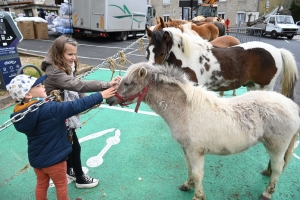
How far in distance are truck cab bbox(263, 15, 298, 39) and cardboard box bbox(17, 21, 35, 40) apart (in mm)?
20339

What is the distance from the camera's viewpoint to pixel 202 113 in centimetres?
224

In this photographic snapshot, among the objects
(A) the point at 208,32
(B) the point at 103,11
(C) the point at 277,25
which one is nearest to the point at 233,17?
(C) the point at 277,25

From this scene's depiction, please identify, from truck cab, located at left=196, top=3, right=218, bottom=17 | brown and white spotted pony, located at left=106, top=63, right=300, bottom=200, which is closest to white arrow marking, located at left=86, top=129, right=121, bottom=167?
brown and white spotted pony, located at left=106, top=63, right=300, bottom=200

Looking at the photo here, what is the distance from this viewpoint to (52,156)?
6.63 ft

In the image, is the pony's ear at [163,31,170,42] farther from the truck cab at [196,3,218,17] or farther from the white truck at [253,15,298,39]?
the white truck at [253,15,298,39]

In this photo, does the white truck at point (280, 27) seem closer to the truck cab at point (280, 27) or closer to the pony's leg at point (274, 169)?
the truck cab at point (280, 27)

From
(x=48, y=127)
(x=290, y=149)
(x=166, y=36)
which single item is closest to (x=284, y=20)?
(x=166, y=36)

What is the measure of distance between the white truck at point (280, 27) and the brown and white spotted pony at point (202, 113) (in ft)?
70.9

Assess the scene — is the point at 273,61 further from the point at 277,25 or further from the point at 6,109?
the point at 277,25

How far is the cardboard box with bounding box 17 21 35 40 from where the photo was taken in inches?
534

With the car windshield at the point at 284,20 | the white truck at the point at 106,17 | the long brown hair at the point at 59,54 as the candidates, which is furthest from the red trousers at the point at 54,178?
the car windshield at the point at 284,20

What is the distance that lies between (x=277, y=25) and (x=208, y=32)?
57.2 ft

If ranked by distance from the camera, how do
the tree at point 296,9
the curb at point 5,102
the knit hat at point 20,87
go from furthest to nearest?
the tree at point 296,9 < the curb at point 5,102 < the knit hat at point 20,87

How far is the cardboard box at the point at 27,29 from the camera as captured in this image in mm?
13570
